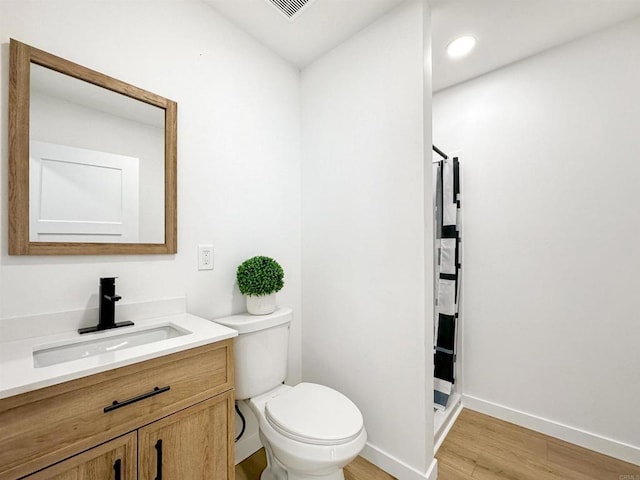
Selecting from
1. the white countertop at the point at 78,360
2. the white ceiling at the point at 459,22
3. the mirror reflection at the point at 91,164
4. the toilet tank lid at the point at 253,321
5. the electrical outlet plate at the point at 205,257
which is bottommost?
the toilet tank lid at the point at 253,321

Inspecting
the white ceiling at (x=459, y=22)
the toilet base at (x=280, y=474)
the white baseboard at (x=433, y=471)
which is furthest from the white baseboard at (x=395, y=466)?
the white ceiling at (x=459, y=22)

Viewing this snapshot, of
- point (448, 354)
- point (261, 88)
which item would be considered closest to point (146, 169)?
point (261, 88)

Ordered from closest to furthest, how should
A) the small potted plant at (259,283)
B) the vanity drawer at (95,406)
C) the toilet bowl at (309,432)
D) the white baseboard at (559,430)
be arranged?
the vanity drawer at (95,406) → the toilet bowl at (309,432) → the small potted plant at (259,283) → the white baseboard at (559,430)

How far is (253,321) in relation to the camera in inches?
54.2

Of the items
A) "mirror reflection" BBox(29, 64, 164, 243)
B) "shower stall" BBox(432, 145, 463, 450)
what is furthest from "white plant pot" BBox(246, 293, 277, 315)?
"shower stall" BBox(432, 145, 463, 450)

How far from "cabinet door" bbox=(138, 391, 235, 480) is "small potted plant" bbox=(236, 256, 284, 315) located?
465 millimetres

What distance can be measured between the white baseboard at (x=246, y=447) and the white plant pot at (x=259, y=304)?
0.74 meters

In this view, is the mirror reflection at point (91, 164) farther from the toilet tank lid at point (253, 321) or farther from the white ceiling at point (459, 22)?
the white ceiling at point (459, 22)

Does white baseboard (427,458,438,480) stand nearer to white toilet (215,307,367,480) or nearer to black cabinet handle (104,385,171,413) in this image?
white toilet (215,307,367,480)

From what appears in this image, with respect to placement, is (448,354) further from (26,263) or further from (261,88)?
(26,263)

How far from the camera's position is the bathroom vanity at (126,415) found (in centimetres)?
68

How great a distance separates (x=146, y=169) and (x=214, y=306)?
746mm

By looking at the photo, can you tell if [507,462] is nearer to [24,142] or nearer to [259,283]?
[259,283]

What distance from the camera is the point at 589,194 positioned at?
65.9 inches
